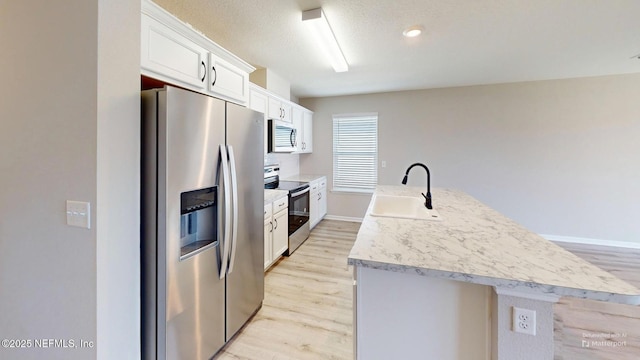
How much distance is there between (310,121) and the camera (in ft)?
16.6

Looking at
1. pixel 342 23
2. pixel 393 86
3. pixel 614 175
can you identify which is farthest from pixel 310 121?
pixel 614 175

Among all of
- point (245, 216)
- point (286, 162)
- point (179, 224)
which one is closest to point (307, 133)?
point (286, 162)

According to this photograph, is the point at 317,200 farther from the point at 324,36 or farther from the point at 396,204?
the point at 324,36

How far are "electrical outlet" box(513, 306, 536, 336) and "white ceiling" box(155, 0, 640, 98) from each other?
2130mm

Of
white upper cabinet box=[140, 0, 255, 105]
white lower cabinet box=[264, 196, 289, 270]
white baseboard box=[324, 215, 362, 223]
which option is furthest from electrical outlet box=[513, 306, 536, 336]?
white baseboard box=[324, 215, 362, 223]

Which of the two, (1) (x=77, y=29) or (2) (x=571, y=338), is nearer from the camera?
(1) (x=77, y=29)

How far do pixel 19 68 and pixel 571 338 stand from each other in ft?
12.6

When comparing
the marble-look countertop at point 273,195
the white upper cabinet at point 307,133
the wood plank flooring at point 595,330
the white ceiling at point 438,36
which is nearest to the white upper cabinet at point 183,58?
the white ceiling at point 438,36

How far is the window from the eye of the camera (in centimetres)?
495

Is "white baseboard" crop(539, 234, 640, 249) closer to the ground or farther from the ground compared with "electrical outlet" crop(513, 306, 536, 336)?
closer to the ground

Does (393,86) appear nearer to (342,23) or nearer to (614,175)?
(342,23)

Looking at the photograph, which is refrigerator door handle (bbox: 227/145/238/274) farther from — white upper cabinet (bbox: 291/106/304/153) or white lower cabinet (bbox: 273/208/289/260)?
white upper cabinet (bbox: 291/106/304/153)

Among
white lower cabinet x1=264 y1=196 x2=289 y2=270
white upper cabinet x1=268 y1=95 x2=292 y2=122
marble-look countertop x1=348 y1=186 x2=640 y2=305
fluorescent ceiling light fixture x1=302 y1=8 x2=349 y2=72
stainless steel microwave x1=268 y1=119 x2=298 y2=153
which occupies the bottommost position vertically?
white lower cabinet x1=264 y1=196 x2=289 y2=270

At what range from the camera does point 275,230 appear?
9.51 feet
